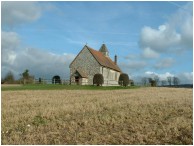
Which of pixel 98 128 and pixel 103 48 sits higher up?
pixel 103 48

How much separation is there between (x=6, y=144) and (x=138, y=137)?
3565 millimetres

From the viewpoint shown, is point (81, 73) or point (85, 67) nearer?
point (81, 73)

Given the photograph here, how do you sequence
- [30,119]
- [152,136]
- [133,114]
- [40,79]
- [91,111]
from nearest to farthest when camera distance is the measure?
[152,136]
[30,119]
[133,114]
[91,111]
[40,79]

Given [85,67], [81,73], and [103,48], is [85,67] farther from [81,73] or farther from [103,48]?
[103,48]

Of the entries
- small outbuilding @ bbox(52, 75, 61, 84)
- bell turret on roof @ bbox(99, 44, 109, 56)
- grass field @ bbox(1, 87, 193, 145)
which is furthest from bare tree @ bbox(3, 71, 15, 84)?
grass field @ bbox(1, 87, 193, 145)

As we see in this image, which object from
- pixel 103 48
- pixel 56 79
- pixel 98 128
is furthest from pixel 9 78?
pixel 98 128

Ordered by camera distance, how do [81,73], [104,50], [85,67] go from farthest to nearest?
[104,50] < [85,67] < [81,73]

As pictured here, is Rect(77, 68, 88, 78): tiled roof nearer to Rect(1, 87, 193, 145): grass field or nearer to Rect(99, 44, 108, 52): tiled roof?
Rect(99, 44, 108, 52): tiled roof

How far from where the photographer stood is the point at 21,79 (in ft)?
220

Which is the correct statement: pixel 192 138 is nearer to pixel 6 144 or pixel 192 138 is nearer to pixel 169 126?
pixel 169 126

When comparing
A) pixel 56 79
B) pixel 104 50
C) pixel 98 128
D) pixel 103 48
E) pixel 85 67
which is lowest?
pixel 98 128

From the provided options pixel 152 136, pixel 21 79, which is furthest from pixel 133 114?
pixel 21 79

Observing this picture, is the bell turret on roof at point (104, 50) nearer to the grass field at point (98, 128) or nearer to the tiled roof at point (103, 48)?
the tiled roof at point (103, 48)

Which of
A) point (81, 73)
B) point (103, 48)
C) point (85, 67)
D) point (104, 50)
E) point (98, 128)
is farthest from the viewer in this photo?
point (103, 48)
